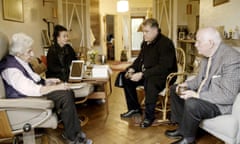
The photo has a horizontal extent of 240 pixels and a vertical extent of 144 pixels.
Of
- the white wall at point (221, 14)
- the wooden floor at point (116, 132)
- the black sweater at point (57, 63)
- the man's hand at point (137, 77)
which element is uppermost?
the white wall at point (221, 14)

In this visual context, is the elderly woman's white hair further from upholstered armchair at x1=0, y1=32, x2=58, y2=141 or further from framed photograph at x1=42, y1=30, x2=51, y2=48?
framed photograph at x1=42, y1=30, x2=51, y2=48

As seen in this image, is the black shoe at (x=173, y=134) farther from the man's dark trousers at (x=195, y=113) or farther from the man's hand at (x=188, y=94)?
the man's hand at (x=188, y=94)

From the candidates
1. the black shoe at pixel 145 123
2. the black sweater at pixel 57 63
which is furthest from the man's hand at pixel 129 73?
the black sweater at pixel 57 63

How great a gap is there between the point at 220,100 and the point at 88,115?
1.93 m

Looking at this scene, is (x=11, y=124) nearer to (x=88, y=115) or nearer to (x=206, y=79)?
(x=88, y=115)

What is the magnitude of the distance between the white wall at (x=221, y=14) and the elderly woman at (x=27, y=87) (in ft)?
8.85

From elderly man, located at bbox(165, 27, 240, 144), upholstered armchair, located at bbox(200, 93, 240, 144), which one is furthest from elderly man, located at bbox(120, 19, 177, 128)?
upholstered armchair, located at bbox(200, 93, 240, 144)

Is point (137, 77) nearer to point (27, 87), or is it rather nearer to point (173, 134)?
point (173, 134)

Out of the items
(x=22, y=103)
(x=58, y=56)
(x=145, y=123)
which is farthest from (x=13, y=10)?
(x=145, y=123)

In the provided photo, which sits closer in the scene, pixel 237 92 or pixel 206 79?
pixel 237 92

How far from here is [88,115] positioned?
137 inches

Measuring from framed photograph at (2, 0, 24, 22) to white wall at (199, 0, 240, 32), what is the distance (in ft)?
11.2

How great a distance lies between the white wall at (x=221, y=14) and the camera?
3580 mm

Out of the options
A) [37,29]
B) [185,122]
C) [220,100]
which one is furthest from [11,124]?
[37,29]
